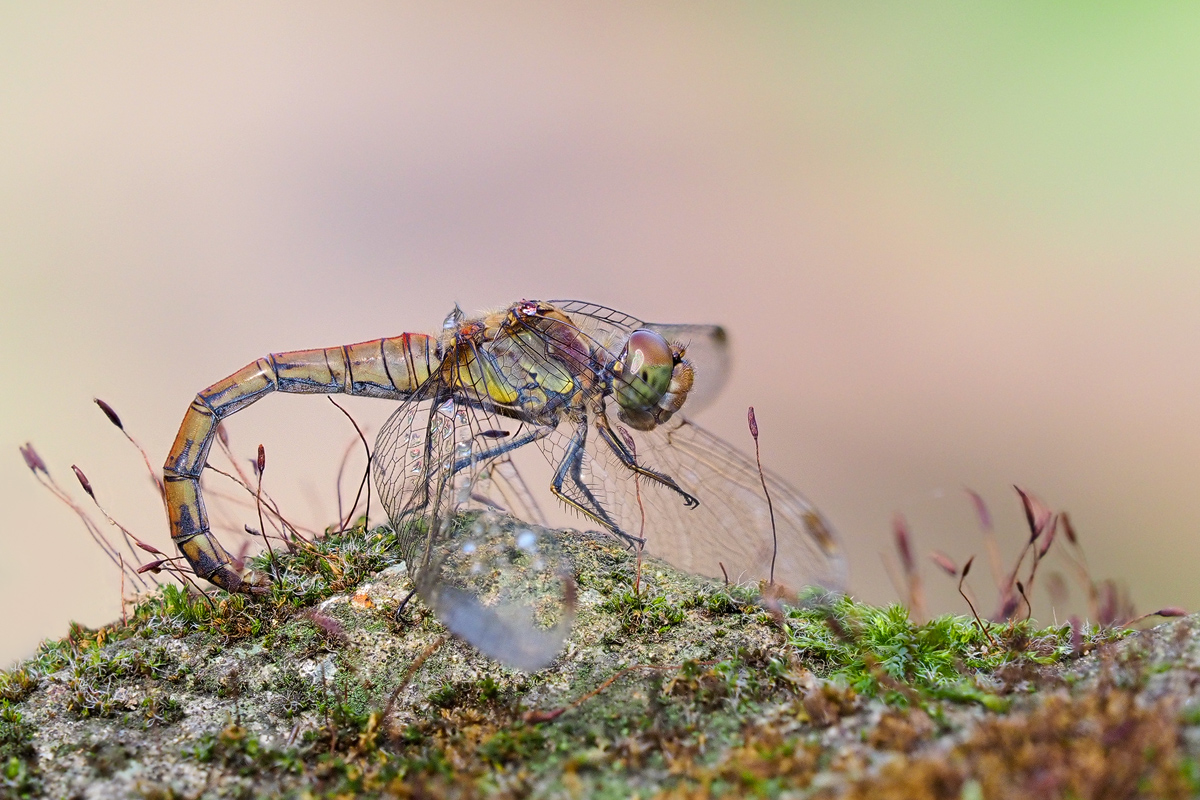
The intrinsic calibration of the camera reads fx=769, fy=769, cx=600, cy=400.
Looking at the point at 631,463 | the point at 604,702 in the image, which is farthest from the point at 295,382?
the point at 604,702

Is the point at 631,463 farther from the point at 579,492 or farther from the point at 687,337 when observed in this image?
the point at 687,337

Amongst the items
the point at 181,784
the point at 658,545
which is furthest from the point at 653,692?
the point at 181,784

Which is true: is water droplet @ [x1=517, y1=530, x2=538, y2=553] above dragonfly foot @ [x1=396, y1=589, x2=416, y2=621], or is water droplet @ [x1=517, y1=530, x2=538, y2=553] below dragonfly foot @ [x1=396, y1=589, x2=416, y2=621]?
above

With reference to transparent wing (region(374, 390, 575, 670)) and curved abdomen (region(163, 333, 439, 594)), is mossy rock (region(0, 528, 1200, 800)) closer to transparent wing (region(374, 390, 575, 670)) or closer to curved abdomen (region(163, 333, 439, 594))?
transparent wing (region(374, 390, 575, 670))

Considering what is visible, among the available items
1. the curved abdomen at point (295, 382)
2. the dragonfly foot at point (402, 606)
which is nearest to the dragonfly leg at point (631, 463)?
the curved abdomen at point (295, 382)

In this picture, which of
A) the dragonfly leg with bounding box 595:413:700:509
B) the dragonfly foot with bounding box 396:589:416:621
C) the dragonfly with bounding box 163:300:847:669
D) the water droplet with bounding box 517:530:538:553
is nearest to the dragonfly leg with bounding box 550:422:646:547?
the dragonfly with bounding box 163:300:847:669

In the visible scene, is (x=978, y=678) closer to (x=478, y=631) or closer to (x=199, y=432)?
(x=478, y=631)

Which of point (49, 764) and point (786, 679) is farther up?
point (49, 764)
